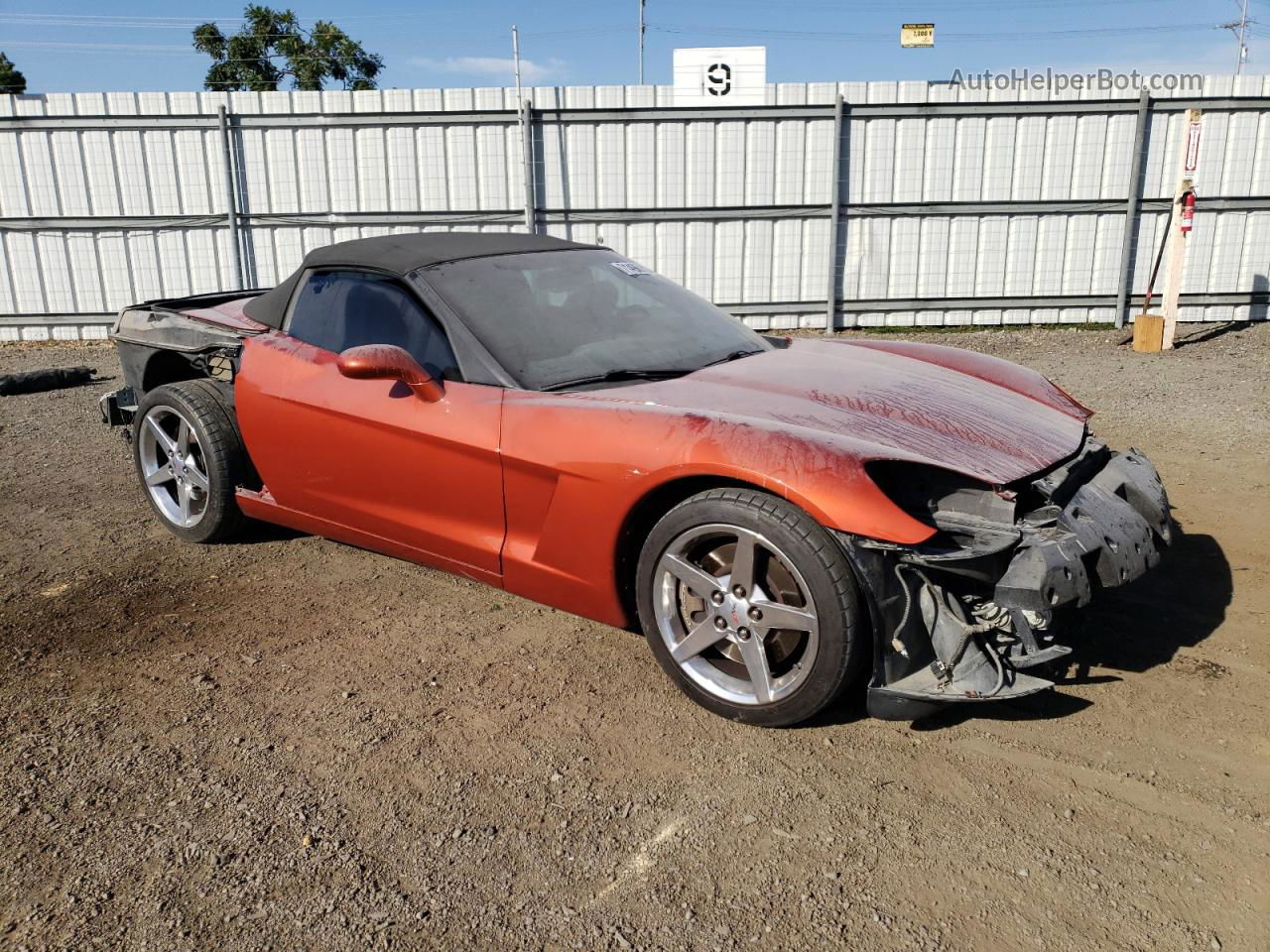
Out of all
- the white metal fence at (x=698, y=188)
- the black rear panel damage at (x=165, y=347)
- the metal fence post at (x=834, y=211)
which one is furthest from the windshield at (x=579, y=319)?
the metal fence post at (x=834, y=211)

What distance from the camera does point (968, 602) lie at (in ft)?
9.15

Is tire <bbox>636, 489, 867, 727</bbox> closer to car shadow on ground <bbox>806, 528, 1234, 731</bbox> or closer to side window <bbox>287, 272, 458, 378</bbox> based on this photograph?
car shadow on ground <bbox>806, 528, 1234, 731</bbox>

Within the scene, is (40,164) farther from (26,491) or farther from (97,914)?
(97,914)

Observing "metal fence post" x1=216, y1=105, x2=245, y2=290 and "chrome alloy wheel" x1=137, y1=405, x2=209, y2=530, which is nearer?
"chrome alloy wheel" x1=137, y1=405, x2=209, y2=530

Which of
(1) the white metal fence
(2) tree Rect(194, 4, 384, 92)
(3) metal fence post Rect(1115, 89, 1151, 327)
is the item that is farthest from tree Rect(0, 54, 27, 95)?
(3) metal fence post Rect(1115, 89, 1151, 327)

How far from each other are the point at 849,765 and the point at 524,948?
109 cm

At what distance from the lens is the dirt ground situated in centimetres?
223

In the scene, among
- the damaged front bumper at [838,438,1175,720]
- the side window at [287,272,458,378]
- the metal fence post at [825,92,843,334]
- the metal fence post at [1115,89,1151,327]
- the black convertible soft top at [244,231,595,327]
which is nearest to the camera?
the damaged front bumper at [838,438,1175,720]

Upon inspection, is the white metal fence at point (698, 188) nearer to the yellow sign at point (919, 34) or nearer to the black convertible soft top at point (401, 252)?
the yellow sign at point (919, 34)

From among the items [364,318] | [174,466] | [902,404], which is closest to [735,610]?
[902,404]

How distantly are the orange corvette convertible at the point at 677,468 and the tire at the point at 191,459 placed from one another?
0.05 ft

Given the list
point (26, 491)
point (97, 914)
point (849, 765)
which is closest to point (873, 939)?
point (849, 765)

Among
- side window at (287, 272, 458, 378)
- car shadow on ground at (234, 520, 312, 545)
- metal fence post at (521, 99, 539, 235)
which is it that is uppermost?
metal fence post at (521, 99, 539, 235)

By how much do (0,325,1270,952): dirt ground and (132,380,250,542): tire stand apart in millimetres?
457
